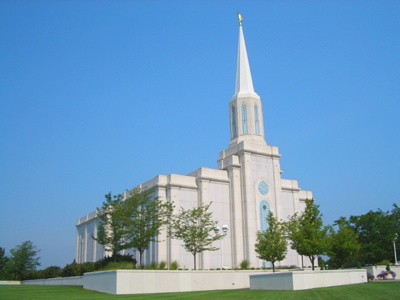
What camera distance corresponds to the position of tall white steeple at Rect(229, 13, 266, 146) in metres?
48.2

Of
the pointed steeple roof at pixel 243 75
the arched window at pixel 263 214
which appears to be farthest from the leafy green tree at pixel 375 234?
the pointed steeple roof at pixel 243 75

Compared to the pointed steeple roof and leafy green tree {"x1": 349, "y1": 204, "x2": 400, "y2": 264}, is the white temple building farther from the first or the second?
leafy green tree {"x1": 349, "y1": 204, "x2": 400, "y2": 264}

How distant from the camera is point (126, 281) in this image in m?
23.6

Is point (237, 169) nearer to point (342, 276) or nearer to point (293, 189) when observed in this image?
point (293, 189)

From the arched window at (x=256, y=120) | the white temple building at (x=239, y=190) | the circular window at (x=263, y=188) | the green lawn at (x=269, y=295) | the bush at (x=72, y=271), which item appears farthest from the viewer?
the arched window at (x=256, y=120)

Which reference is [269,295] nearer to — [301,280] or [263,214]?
[301,280]

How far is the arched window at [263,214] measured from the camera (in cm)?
4422

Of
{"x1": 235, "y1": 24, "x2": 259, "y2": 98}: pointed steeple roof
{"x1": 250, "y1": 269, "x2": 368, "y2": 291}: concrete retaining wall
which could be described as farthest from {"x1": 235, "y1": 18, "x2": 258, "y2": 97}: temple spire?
{"x1": 250, "y1": 269, "x2": 368, "y2": 291}: concrete retaining wall

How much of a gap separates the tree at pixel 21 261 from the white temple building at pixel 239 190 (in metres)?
22.6

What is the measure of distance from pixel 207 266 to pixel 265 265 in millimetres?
6268

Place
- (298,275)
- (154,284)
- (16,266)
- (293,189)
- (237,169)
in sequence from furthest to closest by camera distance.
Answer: (16,266) → (293,189) → (237,169) → (154,284) → (298,275)

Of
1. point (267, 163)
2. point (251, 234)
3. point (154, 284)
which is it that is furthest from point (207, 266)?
point (154, 284)

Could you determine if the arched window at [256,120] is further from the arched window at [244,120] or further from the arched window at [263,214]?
the arched window at [263,214]

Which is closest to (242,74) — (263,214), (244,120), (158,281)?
(244,120)
